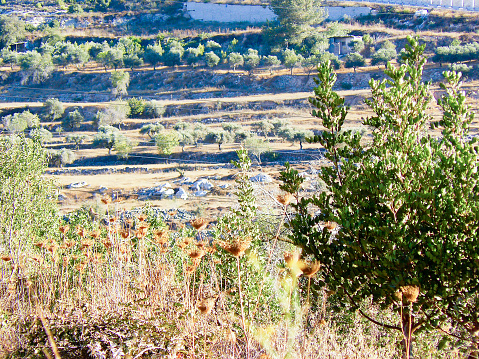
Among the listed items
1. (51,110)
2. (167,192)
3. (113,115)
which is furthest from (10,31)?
(167,192)

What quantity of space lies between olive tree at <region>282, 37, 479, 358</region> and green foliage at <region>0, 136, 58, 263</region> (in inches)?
215

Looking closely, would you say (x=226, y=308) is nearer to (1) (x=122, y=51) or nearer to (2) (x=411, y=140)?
(2) (x=411, y=140)

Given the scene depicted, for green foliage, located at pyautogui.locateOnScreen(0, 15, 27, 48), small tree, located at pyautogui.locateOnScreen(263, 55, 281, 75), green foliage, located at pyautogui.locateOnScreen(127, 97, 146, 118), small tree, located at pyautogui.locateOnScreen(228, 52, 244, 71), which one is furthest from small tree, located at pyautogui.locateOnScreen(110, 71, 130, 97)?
green foliage, located at pyautogui.locateOnScreen(0, 15, 27, 48)

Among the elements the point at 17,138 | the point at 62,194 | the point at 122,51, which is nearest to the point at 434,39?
the point at 122,51

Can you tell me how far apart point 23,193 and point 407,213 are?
6631 mm

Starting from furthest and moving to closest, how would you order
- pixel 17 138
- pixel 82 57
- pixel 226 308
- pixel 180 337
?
pixel 82 57, pixel 17 138, pixel 226 308, pixel 180 337

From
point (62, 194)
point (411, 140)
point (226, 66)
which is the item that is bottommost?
point (62, 194)

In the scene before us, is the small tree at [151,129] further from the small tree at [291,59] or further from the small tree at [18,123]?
the small tree at [291,59]

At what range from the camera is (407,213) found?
137 inches

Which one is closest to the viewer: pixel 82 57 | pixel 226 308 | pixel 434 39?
pixel 226 308

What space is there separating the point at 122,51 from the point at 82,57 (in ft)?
15.9

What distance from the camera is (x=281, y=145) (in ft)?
100.0

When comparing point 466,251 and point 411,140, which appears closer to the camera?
point 466,251

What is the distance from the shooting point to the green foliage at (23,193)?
753 centimetres
